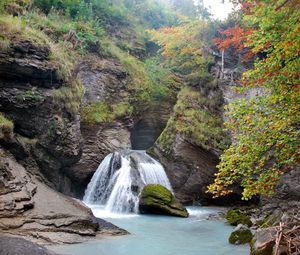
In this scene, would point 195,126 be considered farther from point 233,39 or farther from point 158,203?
point 158,203

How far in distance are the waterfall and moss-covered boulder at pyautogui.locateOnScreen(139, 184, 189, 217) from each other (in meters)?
0.56

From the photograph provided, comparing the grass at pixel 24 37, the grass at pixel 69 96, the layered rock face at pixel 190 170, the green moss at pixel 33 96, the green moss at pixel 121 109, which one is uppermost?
the grass at pixel 24 37

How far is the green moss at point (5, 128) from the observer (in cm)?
1222

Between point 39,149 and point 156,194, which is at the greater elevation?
point 39,149

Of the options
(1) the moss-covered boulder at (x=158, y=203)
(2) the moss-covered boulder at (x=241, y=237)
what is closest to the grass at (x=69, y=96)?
(1) the moss-covered boulder at (x=158, y=203)

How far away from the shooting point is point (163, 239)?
10.5 meters

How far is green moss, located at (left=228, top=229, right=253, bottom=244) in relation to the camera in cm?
984

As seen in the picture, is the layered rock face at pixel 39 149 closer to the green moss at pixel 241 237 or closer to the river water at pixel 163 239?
the river water at pixel 163 239

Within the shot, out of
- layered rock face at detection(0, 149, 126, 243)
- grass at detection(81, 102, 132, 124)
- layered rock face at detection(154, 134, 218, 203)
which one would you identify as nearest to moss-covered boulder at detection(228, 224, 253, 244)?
layered rock face at detection(0, 149, 126, 243)

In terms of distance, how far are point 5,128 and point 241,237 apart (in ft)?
28.3

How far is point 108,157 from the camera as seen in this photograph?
700 inches

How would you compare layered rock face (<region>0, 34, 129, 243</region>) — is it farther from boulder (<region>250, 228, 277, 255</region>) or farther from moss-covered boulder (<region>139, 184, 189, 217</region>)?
boulder (<region>250, 228, 277, 255</region>)

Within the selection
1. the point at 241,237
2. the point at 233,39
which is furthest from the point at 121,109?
the point at 241,237

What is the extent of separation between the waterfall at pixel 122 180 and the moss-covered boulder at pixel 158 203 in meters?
0.56
